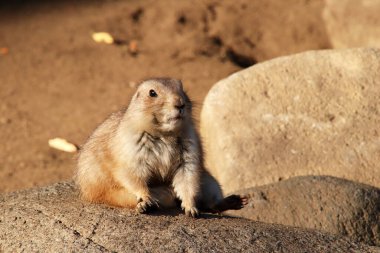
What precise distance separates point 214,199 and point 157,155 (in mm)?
581

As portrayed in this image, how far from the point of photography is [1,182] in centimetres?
860

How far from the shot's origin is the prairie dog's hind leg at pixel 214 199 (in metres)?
5.16

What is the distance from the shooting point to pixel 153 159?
5.03 meters

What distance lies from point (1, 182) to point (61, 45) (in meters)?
3.62

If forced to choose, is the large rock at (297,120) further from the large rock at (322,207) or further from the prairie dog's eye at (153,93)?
the prairie dog's eye at (153,93)

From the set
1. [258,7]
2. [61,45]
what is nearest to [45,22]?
[61,45]

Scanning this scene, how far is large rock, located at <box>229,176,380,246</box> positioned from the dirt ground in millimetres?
3193

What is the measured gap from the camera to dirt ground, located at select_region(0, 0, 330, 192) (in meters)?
9.73

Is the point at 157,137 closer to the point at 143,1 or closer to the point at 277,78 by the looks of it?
the point at 277,78

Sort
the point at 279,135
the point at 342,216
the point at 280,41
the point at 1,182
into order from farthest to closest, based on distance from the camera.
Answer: the point at 280,41, the point at 1,182, the point at 279,135, the point at 342,216

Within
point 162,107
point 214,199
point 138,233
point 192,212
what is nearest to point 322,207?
point 214,199

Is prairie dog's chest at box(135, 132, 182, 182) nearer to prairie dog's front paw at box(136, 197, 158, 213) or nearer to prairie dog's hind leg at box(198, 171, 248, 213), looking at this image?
prairie dog's front paw at box(136, 197, 158, 213)

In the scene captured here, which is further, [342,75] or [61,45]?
[61,45]

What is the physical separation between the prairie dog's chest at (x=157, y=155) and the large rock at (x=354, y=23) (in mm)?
5903
